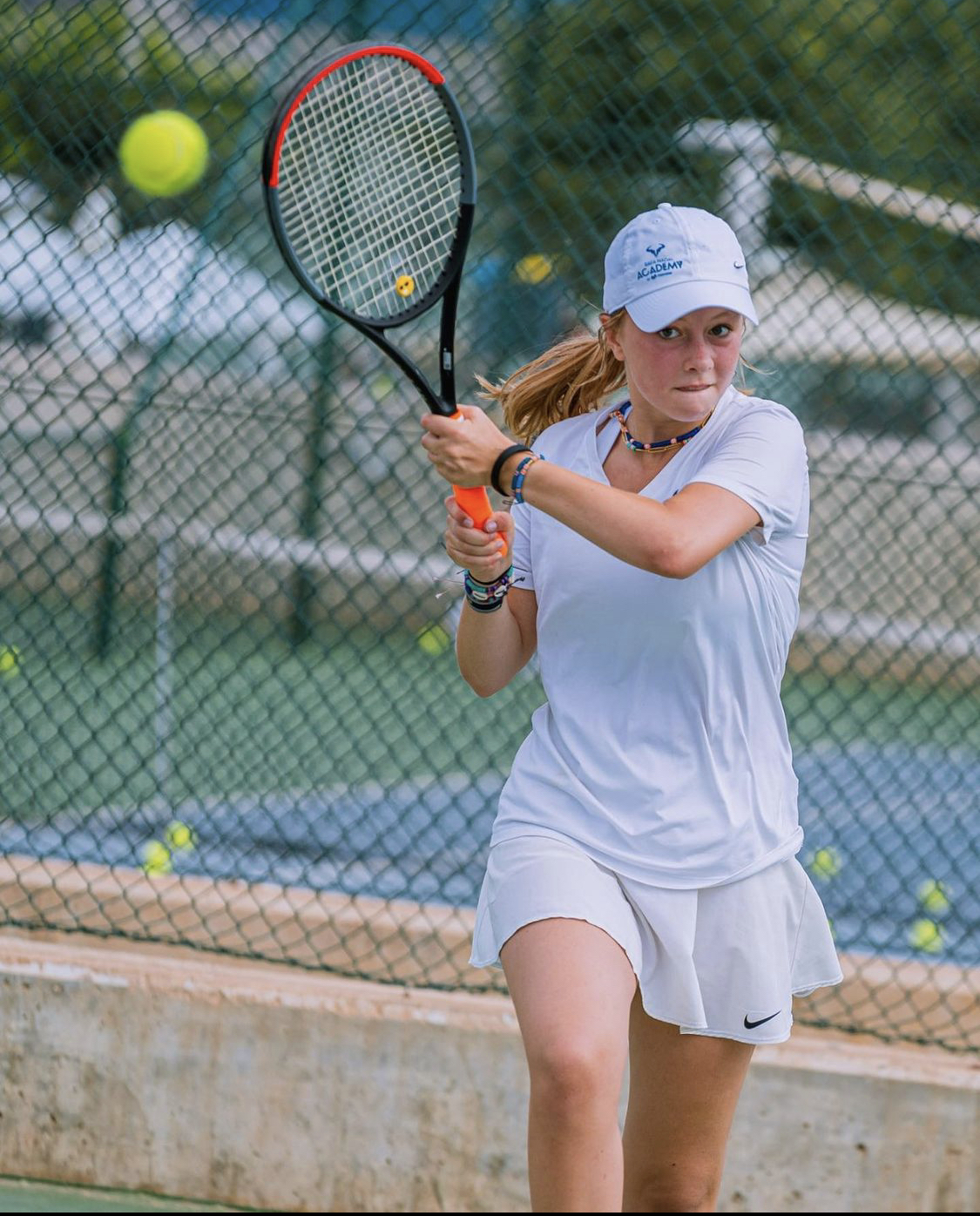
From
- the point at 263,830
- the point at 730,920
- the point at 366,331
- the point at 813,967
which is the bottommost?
the point at 263,830

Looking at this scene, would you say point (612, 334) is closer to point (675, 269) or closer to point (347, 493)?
point (675, 269)

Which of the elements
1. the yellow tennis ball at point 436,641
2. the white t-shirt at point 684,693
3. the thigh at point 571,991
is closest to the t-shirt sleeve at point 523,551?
the white t-shirt at point 684,693

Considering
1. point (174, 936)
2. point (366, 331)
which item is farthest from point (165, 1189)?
point (366, 331)

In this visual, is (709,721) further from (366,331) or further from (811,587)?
(811,587)

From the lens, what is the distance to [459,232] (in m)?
2.28

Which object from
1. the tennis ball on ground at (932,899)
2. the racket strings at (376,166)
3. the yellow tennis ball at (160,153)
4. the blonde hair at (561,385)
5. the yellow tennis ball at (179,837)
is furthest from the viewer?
the yellow tennis ball at (160,153)

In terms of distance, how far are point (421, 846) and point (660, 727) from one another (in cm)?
290

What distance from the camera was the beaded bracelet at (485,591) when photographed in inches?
81.8

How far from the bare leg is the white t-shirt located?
0.55ft

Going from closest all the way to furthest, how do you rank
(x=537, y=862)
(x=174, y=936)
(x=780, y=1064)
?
(x=537, y=862) < (x=780, y=1064) < (x=174, y=936)

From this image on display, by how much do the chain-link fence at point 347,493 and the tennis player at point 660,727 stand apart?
312mm

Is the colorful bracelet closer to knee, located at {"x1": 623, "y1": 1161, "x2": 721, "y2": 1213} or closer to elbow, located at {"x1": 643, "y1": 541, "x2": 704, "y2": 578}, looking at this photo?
elbow, located at {"x1": 643, "y1": 541, "x2": 704, "y2": 578}

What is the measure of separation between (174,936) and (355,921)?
1.32 feet

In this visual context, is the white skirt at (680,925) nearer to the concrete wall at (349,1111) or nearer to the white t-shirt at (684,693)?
the white t-shirt at (684,693)
